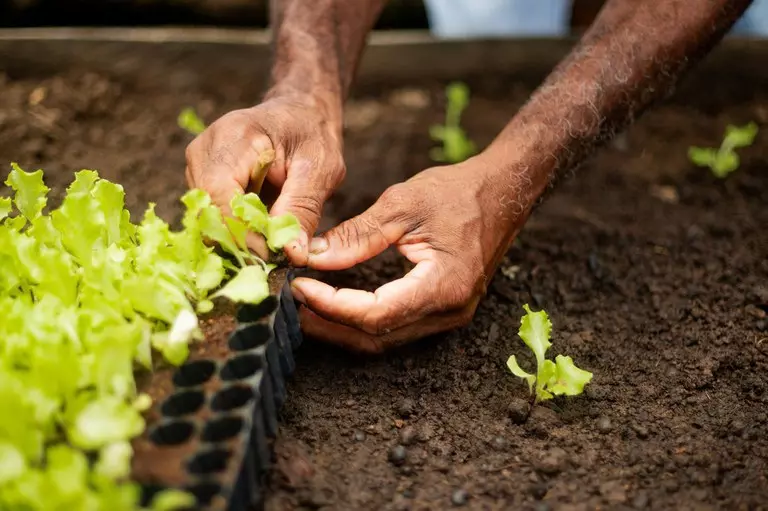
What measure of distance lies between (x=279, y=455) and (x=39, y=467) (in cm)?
44

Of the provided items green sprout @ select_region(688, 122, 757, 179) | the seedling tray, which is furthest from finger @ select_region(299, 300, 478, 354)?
green sprout @ select_region(688, 122, 757, 179)

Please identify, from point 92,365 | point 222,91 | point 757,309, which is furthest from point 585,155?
point 222,91

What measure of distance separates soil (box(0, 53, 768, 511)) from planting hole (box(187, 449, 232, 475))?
218mm

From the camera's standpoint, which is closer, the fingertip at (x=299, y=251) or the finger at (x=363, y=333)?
the fingertip at (x=299, y=251)

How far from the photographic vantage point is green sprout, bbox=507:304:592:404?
154 centimetres

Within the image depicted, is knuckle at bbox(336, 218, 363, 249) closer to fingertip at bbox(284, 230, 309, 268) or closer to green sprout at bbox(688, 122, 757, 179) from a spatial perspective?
fingertip at bbox(284, 230, 309, 268)

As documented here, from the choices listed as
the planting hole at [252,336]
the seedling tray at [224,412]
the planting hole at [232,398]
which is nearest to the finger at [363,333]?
the seedling tray at [224,412]

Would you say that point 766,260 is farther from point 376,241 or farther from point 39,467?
point 39,467

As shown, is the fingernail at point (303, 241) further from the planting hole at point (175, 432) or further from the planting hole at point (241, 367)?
the planting hole at point (175, 432)

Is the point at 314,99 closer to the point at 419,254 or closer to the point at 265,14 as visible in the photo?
the point at 419,254

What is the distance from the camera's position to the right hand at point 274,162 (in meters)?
1.54

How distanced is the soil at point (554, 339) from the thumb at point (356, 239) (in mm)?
266

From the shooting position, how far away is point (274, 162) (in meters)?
1.66

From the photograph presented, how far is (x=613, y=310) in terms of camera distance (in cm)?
197
